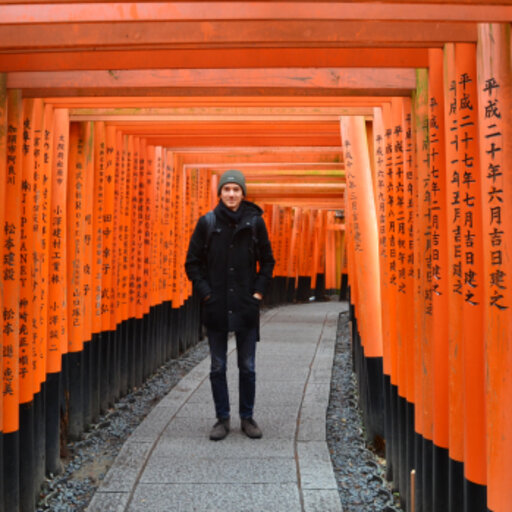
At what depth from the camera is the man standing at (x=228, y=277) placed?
14.3ft

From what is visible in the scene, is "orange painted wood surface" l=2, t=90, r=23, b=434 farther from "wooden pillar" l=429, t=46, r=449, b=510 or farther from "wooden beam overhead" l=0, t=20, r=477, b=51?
"wooden pillar" l=429, t=46, r=449, b=510

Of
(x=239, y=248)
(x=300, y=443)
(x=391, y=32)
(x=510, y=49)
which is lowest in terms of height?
(x=300, y=443)

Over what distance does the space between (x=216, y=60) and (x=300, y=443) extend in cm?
290

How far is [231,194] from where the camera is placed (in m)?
4.39

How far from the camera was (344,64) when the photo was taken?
289 centimetres

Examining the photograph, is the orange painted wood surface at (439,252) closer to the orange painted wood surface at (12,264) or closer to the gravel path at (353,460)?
Answer: the gravel path at (353,460)

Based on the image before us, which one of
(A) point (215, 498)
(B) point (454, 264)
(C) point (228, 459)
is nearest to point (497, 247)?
(B) point (454, 264)

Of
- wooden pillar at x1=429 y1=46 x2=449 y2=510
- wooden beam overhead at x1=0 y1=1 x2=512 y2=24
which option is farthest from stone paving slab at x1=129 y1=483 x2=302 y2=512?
wooden beam overhead at x1=0 y1=1 x2=512 y2=24

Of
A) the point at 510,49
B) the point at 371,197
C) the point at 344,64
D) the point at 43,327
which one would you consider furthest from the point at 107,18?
the point at 371,197

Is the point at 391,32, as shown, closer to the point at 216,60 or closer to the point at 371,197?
the point at 216,60

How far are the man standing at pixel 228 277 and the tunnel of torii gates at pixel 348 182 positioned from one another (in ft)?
2.67

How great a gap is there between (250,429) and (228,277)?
1.19 metres

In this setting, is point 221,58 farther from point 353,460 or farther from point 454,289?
point 353,460

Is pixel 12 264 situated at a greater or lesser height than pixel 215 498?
greater
